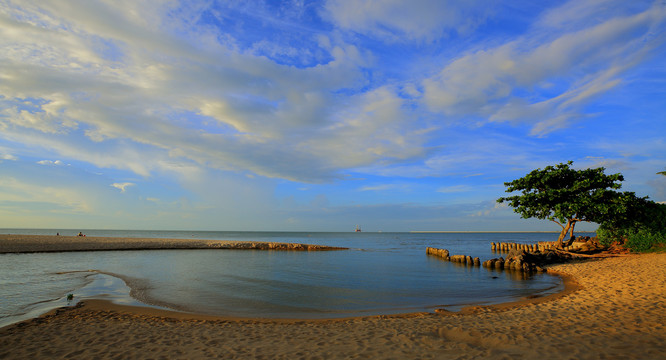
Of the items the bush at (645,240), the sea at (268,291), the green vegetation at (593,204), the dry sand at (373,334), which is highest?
the green vegetation at (593,204)

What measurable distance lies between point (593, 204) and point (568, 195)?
2.24 m

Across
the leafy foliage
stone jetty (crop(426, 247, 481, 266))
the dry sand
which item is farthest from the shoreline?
the dry sand

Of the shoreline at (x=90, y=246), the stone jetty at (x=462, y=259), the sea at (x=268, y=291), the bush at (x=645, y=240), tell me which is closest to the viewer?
the sea at (x=268, y=291)

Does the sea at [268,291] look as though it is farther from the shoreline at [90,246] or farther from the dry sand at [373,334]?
the shoreline at [90,246]

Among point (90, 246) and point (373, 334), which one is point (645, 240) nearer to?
point (373, 334)

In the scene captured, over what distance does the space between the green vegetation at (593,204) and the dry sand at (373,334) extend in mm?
19757

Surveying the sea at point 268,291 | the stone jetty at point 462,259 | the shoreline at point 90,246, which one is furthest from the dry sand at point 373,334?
the shoreline at point 90,246

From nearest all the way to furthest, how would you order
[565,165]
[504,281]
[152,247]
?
[504,281] → [565,165] → [152,247]

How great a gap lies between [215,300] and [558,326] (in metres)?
13.8

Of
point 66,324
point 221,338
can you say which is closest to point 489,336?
point 221,338

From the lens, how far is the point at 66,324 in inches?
396

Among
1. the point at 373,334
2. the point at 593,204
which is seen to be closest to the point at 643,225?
the point at 593,204

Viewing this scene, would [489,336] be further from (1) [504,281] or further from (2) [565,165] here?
(2) [565,165]

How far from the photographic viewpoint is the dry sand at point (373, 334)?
722cm
